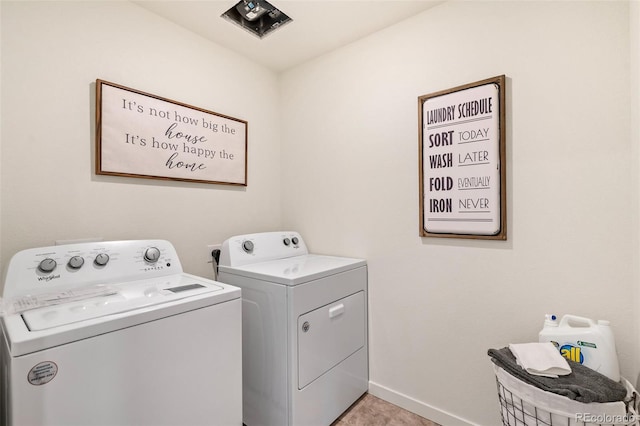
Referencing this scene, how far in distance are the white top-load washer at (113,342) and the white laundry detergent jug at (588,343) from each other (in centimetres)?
127

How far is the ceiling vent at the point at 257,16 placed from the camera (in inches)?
64.2

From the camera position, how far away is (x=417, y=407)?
65.9 inches

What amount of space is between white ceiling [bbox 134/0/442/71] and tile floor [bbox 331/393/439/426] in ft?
7.59

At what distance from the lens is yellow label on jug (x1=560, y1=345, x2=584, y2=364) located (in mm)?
1091

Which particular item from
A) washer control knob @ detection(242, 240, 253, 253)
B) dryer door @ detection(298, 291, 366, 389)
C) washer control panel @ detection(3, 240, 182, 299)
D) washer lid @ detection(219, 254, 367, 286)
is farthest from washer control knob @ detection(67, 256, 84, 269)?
dryer door @ detection(298, 291, 366, 389)

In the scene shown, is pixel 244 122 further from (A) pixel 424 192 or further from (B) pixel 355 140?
(A) pixel 424 192

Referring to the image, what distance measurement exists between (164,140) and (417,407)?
83.5 inches

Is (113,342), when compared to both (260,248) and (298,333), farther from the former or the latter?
(260,248)

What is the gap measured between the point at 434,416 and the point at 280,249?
1.32m

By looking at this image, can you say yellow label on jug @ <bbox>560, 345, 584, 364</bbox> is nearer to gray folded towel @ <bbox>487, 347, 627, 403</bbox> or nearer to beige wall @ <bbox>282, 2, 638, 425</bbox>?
gray folded towel @ <bbox>487, 347, 627, 403</bbox>

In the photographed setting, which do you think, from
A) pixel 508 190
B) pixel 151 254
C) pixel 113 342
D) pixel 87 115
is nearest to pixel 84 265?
pixel 151 254

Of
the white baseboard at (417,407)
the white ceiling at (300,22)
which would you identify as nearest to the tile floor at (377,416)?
the white baseboard at (417,407)

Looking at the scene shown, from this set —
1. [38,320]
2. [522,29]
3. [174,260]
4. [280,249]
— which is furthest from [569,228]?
[38,320]

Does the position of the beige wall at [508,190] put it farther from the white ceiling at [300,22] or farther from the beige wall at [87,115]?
the beige wall at [87,115]
